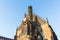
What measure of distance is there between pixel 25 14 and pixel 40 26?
27.7 ft

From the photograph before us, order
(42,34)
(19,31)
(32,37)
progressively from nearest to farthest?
(32,37)
(42,34)
(19,31)

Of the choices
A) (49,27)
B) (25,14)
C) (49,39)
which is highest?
(25,14)

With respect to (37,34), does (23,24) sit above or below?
above

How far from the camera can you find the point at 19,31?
186 feet

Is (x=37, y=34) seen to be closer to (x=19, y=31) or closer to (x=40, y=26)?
(x=40, y=26)

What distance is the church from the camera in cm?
5078

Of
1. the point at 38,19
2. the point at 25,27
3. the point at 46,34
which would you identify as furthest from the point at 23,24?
the point at 46,34

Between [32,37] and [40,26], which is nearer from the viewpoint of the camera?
[32,37]

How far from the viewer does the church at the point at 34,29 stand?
167 feet

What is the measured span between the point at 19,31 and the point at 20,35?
182 centimetres

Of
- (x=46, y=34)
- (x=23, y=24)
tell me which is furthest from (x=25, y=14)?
(x=46, y=34)

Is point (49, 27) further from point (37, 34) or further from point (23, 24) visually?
point (23, 24)

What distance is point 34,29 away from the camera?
53.5 metres

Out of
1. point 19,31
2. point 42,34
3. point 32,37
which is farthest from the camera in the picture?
point 19,31
